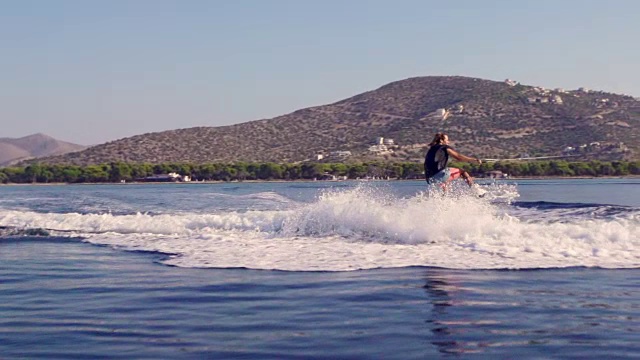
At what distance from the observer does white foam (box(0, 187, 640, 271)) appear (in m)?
13.8

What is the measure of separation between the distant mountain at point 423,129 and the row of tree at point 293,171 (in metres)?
10.8

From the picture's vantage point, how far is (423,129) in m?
100

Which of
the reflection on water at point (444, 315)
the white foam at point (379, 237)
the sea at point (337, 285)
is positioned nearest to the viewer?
the reflection on water at point (444, 315)

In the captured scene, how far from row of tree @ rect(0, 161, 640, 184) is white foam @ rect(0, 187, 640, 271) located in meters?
40.3

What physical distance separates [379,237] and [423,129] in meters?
84.3

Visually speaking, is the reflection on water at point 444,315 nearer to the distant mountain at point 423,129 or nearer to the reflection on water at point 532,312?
the reflection on water at point 532,312

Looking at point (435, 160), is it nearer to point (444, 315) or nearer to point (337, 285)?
point (337, 285)

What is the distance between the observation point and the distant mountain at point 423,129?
3399 inches

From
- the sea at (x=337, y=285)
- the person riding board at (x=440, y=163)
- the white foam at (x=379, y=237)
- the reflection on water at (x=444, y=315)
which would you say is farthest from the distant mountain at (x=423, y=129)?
the reflection on water at (x=444, y=315)

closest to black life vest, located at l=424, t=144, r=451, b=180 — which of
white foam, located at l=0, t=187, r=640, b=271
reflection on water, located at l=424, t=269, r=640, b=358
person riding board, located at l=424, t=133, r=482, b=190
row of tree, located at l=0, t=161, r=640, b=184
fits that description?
person riding board, located at l=424, t=133, r=482, b=190

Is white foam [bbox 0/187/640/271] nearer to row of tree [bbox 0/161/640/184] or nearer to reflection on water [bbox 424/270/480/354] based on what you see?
reflection on water [bbox 424/270/480/354]

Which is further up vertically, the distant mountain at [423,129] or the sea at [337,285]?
the distant mountain at [423,129]

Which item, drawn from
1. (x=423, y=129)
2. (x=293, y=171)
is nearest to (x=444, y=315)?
(x=293, y=171)

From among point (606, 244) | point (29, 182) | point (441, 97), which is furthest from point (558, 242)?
point (441, 97)
